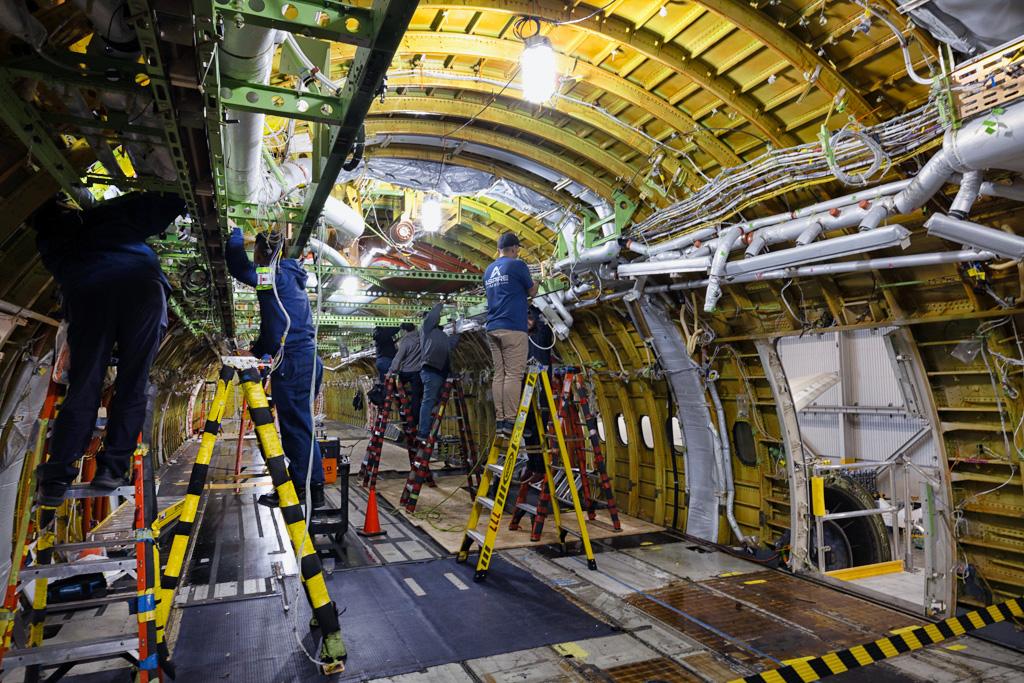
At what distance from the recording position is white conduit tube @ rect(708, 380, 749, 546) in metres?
8.40

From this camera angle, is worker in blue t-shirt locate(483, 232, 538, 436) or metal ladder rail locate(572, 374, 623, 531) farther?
metal ladder rail locate(572, 374, 623, 531)

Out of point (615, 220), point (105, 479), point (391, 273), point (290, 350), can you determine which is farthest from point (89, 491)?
point (615, 220)

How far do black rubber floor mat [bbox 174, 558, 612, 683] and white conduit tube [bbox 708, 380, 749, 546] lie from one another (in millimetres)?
3231

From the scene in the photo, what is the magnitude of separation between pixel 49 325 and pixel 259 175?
296 centimetres

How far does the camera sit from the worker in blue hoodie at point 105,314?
387 centimetres

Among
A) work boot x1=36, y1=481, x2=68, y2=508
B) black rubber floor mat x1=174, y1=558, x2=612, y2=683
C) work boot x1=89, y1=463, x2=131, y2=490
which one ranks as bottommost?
black rubber floor mat x1=174, y1=558, x2=612, y2=683

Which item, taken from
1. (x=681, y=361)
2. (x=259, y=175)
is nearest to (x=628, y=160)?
(x=681, y=361)

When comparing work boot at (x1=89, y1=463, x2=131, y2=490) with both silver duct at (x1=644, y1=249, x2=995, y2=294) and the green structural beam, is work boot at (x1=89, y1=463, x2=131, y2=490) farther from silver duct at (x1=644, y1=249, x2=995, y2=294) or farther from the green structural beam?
silver duct at (x1=644, y1=249, x2=995, y2=294)

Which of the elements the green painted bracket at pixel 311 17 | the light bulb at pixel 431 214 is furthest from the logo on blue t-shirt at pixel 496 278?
the green painted bracket at pixel 311 17

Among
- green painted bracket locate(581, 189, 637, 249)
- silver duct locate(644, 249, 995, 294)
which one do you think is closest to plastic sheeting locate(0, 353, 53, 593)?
green painted bracket locate(581, 189, 637, 249)

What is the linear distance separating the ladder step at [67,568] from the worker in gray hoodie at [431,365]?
7821mm

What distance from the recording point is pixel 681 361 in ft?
27.9

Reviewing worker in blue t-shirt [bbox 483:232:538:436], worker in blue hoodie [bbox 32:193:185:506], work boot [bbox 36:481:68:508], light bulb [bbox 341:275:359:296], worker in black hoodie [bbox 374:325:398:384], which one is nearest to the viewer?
work boot [bbox 36:481:68:508]

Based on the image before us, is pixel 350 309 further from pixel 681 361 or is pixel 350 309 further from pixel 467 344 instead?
pixel 681 361
